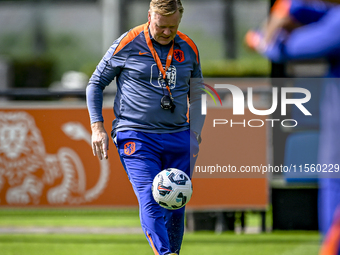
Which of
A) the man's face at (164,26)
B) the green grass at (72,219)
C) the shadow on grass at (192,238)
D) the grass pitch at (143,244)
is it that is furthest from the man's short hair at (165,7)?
the green grass at (72,219)

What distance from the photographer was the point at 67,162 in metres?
7.09

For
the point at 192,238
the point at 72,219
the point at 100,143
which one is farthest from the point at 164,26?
the point at 72,219

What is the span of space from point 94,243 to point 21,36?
1185 inches

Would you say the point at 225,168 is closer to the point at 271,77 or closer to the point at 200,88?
the point at 271,77

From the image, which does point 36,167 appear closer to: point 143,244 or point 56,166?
point 56,166

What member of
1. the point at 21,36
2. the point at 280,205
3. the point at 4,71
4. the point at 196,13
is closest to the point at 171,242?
the point at 280,205

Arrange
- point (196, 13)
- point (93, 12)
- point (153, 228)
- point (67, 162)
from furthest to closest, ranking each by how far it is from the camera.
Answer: point (93, 12)
point (196, 13)
point (67, 162)
point (153, 228)

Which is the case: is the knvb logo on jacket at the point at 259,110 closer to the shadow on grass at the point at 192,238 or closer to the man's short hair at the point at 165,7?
the shadow on grass at the point at 192,238

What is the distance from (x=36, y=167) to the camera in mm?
7125

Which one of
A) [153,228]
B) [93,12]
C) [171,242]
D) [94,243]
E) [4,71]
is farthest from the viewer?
[93,12]

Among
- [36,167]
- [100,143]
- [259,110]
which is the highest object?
[100,143]

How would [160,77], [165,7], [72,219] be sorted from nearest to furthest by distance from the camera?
[165,7]
[160,77]
[72,219]

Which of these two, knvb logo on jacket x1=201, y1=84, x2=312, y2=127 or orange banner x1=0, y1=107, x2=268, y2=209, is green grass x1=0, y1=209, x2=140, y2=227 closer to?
orange banner x1=0, y1=107, x2=268, y2=209

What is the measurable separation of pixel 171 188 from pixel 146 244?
2.98m
